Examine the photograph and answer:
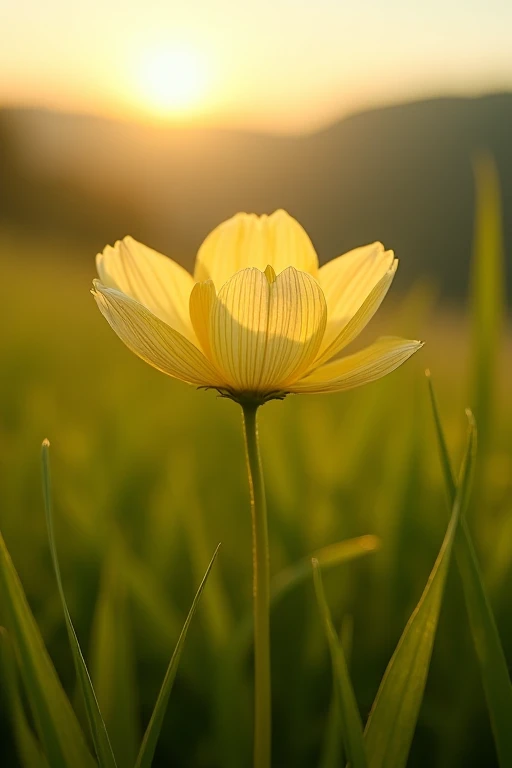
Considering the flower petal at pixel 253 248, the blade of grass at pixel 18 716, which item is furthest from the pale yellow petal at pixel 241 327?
the blade of grass at pixel 18 716

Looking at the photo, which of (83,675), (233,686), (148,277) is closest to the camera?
(83,675)

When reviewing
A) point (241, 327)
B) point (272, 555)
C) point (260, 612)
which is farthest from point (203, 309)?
point (272, 555)

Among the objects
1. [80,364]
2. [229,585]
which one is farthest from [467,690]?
[80,364]

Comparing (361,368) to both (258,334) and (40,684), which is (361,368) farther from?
(40,684)

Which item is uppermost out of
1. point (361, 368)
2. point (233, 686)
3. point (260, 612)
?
point (361, 368)

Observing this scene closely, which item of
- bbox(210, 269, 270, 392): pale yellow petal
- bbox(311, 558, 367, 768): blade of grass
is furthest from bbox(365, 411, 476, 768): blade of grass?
bbox(210, 269, 270, 392): pale yellow petal

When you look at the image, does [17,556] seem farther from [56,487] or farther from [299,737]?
[299,737]
